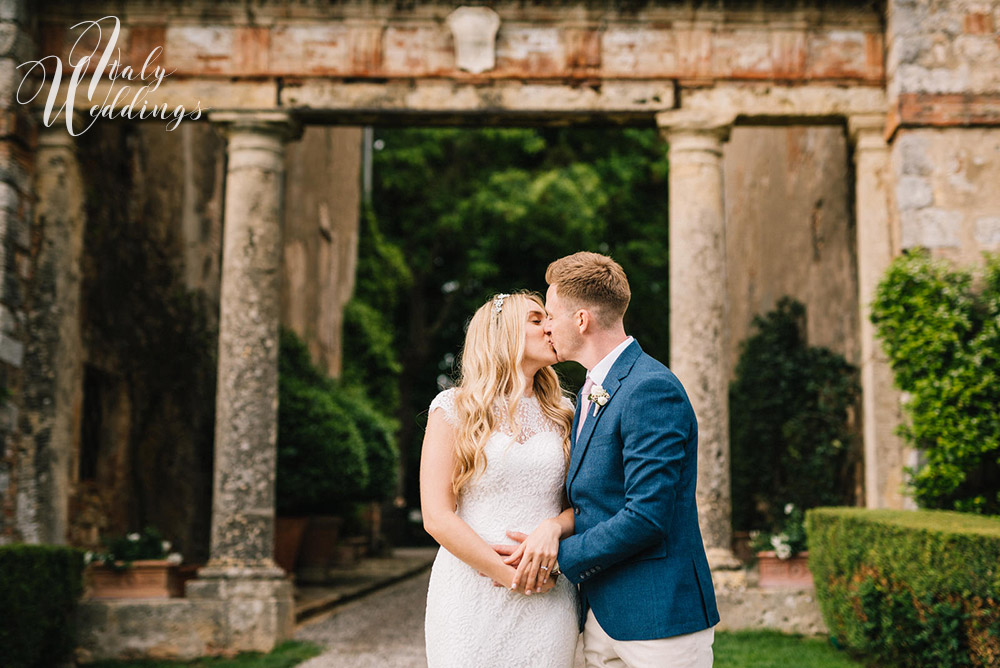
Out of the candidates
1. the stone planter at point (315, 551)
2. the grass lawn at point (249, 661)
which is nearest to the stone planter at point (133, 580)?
the grass lawn at point (249, 661)

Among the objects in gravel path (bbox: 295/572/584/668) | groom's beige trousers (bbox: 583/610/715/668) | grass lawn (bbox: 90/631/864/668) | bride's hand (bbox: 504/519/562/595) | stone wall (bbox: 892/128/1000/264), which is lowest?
gravel path (bbox: 295/572/584/668)

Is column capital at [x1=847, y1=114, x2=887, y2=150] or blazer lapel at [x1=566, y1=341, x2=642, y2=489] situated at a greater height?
column capital at [x1=847, y1=114, x2=887, y2=150]

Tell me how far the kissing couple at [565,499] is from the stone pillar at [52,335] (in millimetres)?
5716

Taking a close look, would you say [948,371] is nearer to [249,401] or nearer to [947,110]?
[947,110]

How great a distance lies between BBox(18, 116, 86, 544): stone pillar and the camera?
765 centimetres

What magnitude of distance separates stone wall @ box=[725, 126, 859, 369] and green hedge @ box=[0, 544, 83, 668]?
679 centimetres

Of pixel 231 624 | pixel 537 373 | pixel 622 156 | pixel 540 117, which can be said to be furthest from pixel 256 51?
pixel 622 156

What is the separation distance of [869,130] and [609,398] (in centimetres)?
610

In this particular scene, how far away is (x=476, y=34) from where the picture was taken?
7965 millimetres

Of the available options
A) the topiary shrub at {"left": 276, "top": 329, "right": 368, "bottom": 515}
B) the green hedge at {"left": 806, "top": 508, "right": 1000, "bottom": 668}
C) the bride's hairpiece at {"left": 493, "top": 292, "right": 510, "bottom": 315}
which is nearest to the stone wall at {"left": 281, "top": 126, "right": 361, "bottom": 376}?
the topiary shrub at {"left": 276, "top": 329, "right": 368, "bottom": 515}

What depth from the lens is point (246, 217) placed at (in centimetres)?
800

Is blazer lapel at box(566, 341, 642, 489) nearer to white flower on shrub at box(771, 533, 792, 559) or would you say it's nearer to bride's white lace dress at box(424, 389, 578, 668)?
bride's white lace dress at box(424, 389, 578, 668)

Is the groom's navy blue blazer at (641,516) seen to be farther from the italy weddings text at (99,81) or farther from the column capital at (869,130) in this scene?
the italy weddings text at (99,81)

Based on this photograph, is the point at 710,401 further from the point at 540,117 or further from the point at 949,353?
the point at 540,117
